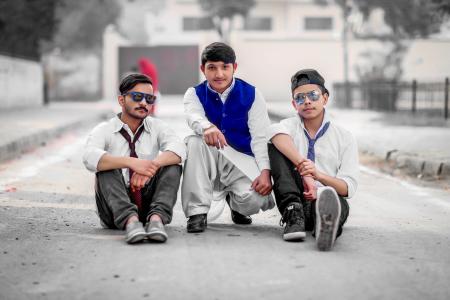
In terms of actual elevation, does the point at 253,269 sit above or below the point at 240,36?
below

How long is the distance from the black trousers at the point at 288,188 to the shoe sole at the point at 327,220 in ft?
1.52

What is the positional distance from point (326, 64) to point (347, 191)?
3810 centimetres

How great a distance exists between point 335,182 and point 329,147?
34cm

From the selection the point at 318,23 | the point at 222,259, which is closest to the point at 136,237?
the point at 222,259

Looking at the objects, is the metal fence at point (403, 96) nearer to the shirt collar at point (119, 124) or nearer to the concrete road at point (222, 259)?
the concrete road at point (222, 259)

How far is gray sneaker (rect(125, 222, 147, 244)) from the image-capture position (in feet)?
16.6

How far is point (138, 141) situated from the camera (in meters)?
5.84

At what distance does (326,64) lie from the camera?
43094 mm

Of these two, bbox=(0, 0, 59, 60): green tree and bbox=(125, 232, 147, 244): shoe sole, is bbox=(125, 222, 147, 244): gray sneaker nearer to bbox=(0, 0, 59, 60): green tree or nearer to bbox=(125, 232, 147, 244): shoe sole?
bbox=(125, 232, 147, 244): shoe sole

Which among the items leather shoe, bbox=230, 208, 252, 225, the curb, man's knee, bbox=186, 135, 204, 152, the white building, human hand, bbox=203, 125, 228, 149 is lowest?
the curb

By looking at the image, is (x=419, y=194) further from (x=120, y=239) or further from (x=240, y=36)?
(x=240, y=36)

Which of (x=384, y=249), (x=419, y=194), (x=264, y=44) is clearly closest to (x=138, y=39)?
(x=264, y=44)

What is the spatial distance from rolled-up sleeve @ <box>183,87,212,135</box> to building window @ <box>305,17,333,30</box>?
43.6 m

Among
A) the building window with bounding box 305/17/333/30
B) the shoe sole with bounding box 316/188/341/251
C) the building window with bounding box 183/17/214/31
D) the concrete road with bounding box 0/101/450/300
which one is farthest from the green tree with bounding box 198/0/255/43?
the shoe sole with bounding box 316/188/341/251
